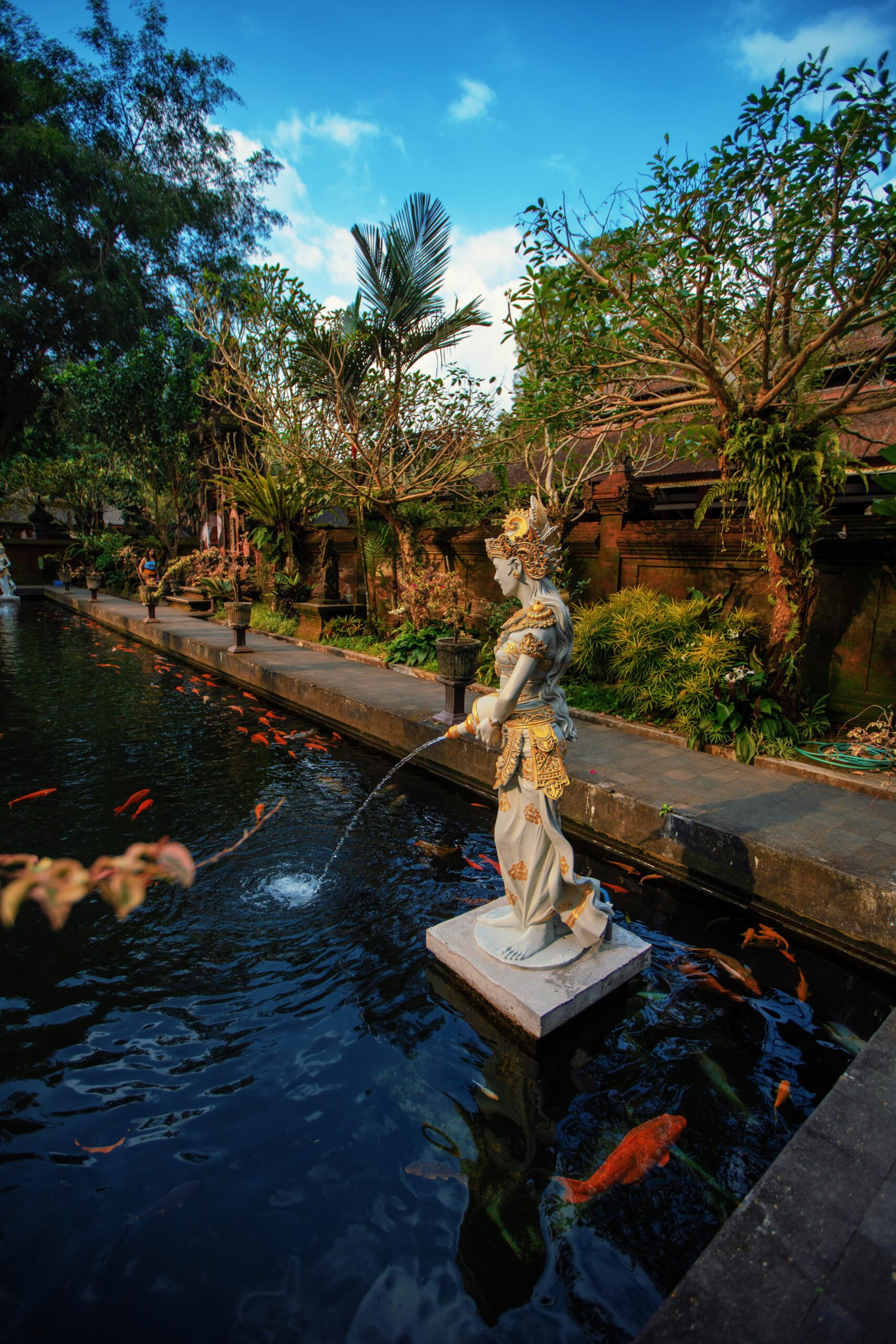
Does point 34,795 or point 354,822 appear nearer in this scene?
point 354,822

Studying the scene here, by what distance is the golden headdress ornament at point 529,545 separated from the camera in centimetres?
292

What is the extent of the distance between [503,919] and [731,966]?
120 cm

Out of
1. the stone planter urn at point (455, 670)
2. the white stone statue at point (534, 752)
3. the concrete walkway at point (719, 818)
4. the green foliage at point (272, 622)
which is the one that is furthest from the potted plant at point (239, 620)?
the white stone statue at point (534, 752)

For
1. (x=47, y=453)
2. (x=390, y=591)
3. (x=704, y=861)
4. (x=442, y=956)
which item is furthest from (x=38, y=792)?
(x=47, y=453)

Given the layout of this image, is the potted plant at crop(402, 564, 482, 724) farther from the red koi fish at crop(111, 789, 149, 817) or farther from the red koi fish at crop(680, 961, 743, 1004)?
the red koi fish at crop(680, 961, 743, 1004)

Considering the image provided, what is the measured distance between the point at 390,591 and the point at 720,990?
924 cm

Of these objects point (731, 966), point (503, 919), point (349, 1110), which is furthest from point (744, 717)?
point (349, 1110)

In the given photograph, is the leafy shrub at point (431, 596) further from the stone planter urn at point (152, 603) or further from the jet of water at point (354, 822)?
the stone planter urn at point (152, 603)

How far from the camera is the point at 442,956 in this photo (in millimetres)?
3230

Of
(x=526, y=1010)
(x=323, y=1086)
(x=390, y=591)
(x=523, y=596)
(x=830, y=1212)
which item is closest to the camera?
(x=830, y=1212)

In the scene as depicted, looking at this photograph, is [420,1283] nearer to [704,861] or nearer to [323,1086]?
[323,1086]

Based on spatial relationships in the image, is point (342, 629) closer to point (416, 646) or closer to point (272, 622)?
point (272, 622)

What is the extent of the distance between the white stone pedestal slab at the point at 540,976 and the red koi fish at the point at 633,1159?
0.50 metres

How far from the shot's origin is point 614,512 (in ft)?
26.9
